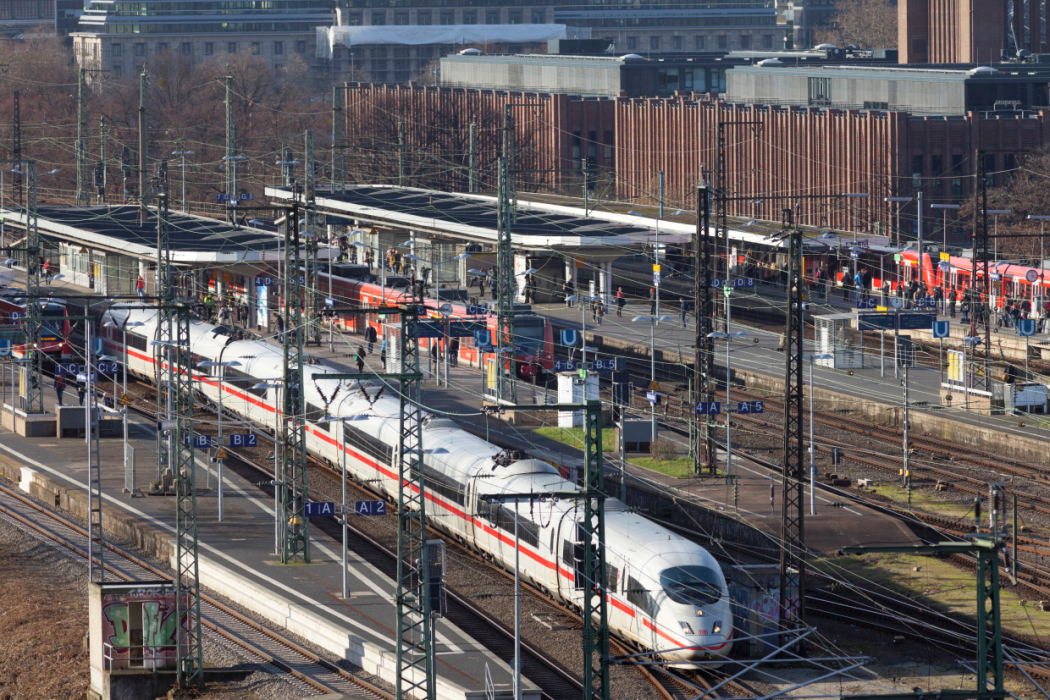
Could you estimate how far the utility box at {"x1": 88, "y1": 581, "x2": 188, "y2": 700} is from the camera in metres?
29.2

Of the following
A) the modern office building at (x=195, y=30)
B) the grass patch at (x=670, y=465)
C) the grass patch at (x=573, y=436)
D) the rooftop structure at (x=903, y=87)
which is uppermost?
the modern office building at (x=195, y=30)

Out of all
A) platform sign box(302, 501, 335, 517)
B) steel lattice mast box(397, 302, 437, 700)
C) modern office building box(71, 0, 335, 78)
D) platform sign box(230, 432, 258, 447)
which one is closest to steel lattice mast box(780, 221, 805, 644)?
steel lattice mast box(397, 302, 437, 700)

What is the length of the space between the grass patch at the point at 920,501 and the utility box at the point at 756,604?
35.5 feet

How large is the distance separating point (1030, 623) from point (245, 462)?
22.0 metres

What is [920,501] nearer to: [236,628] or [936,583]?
[936,583]

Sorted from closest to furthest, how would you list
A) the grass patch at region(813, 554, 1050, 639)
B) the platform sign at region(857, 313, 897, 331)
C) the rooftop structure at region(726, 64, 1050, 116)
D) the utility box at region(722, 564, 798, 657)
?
the utility box at region(722, 564, 798, 657) → the grass patch at region(813, 554, 1050, 639) → the platform sign at region(857, 313, 897, 331) → the rooftop structure at region(726, 64, 1050, 116)

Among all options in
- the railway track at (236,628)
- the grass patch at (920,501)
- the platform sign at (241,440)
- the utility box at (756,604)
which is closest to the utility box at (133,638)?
the railway track at (236,628)

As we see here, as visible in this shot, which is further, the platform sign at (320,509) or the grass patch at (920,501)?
the grass patch at (920,501)

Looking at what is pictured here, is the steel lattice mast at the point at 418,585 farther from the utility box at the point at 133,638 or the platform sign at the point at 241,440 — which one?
the platform sign at the point at 241,440

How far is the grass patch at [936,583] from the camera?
31828mm

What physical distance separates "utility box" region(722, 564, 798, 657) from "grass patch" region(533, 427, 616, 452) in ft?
48.3

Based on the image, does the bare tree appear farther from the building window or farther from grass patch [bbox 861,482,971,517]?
grass patch [bbox 861,482,971,517]

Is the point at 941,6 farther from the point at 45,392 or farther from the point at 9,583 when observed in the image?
the point at 9,583

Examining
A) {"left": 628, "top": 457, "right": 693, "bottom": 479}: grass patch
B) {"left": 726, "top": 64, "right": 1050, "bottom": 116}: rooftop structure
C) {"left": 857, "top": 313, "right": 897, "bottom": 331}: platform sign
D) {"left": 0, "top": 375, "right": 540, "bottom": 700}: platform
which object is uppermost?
{"left": 726, "top": 64, "right": 1050, "bottom": 116}: rooftop structure
